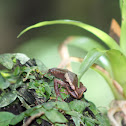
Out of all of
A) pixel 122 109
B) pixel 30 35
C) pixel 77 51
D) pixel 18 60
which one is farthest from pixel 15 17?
pixel 122 109

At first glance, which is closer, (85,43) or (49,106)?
(49,106)

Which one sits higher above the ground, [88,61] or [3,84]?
[88,61]

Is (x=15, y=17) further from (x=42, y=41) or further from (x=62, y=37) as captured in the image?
(x=62, y=37)

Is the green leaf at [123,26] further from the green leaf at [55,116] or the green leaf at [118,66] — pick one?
the green leaf at [55,116]

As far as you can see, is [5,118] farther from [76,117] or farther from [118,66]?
[118,66]

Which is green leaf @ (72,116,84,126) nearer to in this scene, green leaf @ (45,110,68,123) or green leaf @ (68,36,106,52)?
green leaf @ (45,110,68,123)

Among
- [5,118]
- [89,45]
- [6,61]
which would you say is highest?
[89,45]

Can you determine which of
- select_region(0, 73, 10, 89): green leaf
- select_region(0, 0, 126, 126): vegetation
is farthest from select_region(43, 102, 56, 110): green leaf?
select_region(0, 73, 10, 89): green leaf

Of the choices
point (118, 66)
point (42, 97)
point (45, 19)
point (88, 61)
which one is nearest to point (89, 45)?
point (118, 66)

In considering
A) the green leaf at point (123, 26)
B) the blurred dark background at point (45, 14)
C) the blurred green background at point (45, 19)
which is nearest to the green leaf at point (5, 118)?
the green leaf at point (123, 26)
